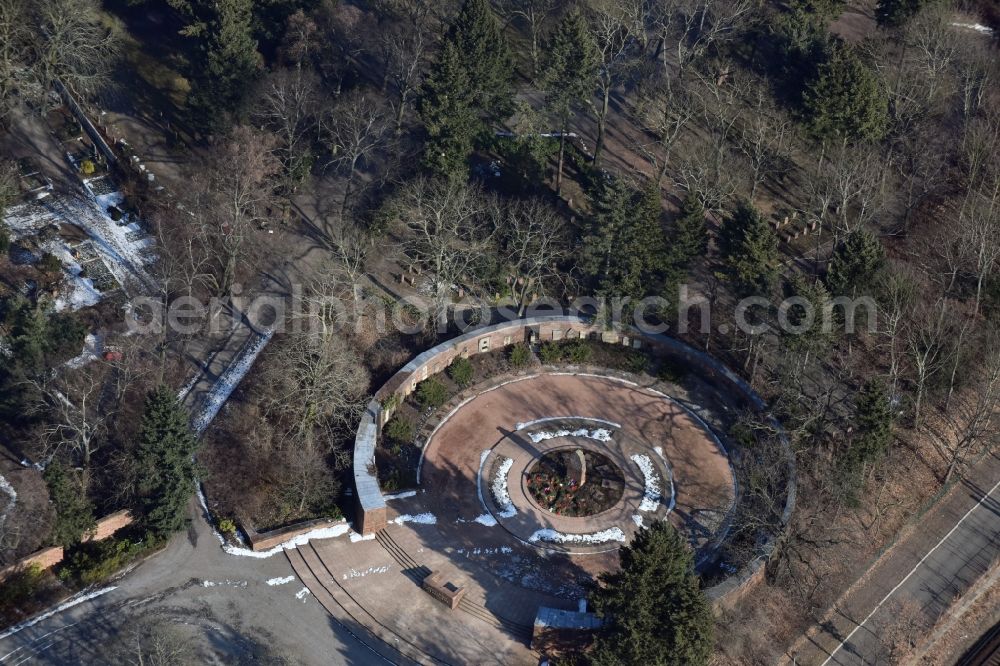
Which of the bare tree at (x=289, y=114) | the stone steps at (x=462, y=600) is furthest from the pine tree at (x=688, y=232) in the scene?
the bare tree at (x=289, y=114)

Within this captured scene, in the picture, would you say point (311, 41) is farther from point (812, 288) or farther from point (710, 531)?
point (710, 531)

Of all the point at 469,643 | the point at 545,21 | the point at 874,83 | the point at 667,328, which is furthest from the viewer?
the point at 545,21

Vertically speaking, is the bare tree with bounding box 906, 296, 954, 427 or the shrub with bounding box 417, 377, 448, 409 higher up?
the bare tree with bounding box 906, 296, 954, 427

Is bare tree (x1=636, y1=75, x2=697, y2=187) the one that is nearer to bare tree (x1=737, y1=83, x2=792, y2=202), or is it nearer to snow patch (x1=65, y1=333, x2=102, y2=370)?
bare tree (x1=737, y1=83, x2=792, y2=202)

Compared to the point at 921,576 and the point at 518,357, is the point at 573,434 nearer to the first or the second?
the point at 518,357

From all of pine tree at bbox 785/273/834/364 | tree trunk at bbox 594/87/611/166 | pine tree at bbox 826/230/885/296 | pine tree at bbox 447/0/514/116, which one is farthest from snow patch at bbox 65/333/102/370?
pine tree at bbox 826/230/885/296

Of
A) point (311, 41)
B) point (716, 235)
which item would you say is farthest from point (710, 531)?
point (311, 41)
